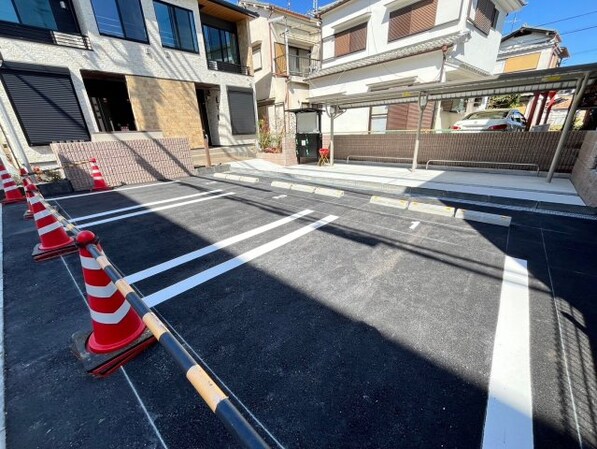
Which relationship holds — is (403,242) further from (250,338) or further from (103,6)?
(103,6)

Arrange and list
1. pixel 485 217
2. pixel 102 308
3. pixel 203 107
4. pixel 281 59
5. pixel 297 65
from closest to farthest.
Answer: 1. pixel 102 308
2. pixel 485 217
3. pixel 203 107
4. pixel 281 59
5. pixel 297 65

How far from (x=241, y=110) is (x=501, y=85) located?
11154 mm

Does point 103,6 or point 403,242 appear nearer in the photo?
point 403,242

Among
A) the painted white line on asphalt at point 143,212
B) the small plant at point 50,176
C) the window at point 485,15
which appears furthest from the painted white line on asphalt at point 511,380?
the window at point 485,15

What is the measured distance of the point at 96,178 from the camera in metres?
7.30

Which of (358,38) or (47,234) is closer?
(47,234)

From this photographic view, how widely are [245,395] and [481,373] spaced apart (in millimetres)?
1590

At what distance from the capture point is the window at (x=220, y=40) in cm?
1282

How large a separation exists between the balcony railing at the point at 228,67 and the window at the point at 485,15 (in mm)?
10665

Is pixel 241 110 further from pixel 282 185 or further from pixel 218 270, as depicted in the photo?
pixel 218 270

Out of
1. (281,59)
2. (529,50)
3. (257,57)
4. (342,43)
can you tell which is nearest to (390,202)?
(342,43)

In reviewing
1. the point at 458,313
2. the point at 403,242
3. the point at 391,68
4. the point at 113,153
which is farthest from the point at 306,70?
the point at 458,313

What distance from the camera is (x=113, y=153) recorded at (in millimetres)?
7617

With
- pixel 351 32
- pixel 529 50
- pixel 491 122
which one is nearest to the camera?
pixel 491 122
